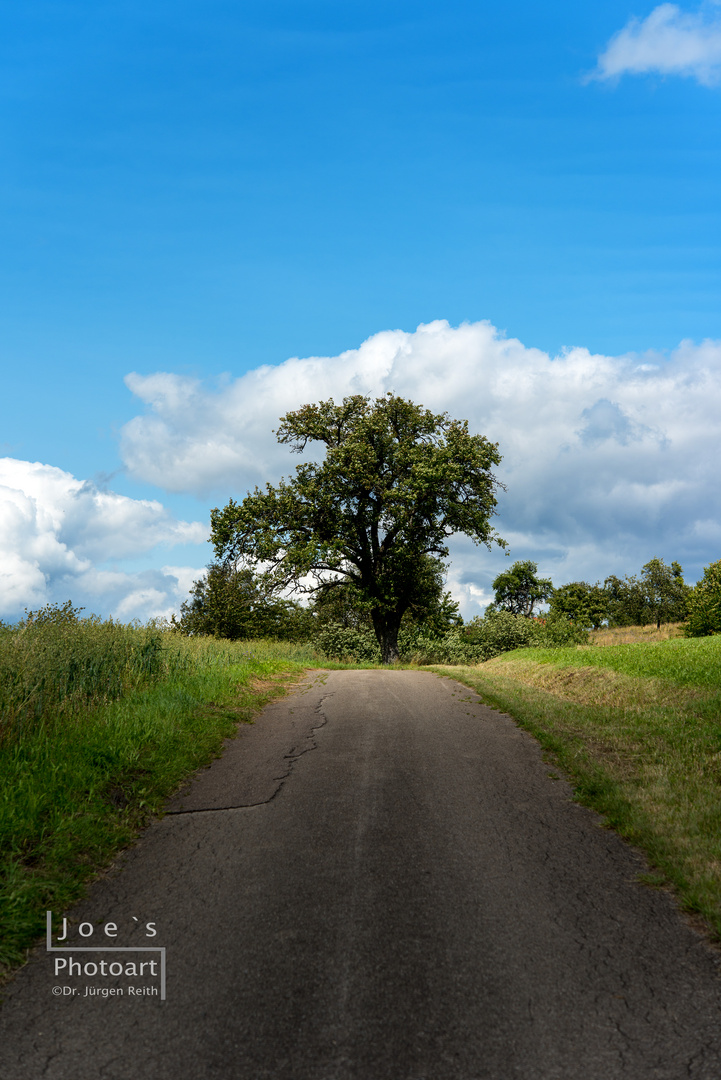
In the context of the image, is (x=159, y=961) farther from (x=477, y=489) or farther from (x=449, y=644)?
(x=449, y=644)

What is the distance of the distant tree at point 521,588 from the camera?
284 feet

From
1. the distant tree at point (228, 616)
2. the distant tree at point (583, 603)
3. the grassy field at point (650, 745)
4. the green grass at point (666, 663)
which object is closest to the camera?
the grassy field at point (650, 745)

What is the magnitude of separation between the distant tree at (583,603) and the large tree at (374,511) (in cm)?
5082

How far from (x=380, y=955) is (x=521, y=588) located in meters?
87.1

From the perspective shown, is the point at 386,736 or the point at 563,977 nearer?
the point at 563,977

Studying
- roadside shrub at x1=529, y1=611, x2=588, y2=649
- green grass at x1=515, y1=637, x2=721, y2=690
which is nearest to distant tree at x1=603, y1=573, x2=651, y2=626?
roadside shrub at x1=529, y1=611, x2=588, y2=649

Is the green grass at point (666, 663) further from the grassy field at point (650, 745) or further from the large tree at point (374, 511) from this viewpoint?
the large tree at point (374, 511)

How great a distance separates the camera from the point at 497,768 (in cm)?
803

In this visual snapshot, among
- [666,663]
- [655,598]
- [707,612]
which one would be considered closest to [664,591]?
[655,598]

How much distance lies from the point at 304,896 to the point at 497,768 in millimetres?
3935

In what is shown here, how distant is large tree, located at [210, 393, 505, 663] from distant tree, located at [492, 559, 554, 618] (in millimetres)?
56540

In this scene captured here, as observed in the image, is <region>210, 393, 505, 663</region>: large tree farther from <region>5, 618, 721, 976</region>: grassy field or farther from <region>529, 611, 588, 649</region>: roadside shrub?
<region>5, 618, 721, 976</region>: grassy field

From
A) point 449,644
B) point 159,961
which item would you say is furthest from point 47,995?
point 449,644

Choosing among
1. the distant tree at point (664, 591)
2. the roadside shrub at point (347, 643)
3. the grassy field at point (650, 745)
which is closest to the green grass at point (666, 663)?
the grassy field at point (650, 745)
